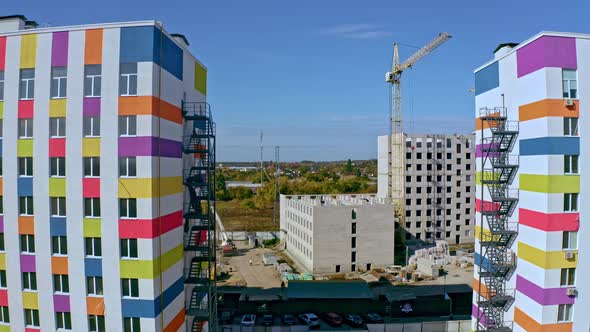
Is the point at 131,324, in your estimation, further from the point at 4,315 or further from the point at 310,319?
the point at 310,319

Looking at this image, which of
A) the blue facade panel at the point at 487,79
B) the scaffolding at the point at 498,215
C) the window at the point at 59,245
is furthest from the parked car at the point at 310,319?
the blue facade panel at the point at 487,79

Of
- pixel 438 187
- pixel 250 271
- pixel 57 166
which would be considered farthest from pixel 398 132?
pixel 57 166

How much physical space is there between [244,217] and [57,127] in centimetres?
7315

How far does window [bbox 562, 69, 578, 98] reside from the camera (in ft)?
60.6

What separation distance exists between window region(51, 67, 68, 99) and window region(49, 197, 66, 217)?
4.74 meters

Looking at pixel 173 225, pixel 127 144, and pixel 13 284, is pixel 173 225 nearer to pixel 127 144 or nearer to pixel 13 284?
pixel 127 144

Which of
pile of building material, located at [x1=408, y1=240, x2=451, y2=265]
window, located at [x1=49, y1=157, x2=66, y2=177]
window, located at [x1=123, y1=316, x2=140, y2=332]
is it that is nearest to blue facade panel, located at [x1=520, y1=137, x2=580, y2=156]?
window, located at [x1=123, y1=316, x2=140, y2=332]

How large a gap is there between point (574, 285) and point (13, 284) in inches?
1075

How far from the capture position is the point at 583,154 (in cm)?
1861

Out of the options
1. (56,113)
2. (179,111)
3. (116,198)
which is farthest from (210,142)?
(56,113)

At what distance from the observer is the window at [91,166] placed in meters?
17.9

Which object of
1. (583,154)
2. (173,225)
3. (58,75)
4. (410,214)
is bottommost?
(410,214)

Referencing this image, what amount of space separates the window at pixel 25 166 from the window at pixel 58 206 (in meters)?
1.80

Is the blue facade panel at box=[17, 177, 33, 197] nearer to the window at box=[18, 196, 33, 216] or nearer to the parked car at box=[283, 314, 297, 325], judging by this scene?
the window at box=[18, 196, 33, 216]
